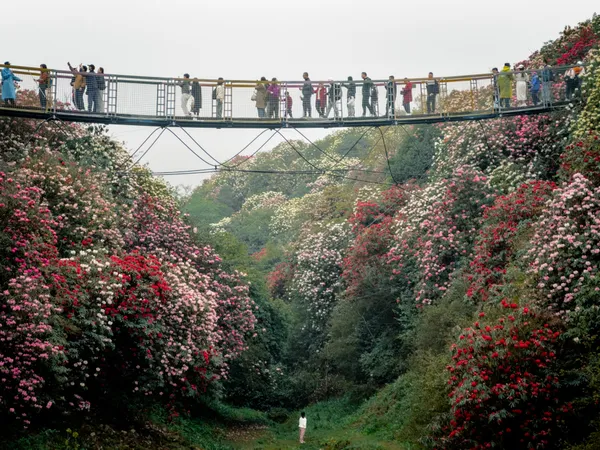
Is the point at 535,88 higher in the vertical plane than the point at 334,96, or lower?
higher

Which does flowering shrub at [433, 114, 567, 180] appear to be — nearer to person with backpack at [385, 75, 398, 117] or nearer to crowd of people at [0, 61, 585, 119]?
crowd of people at [0, 61, 585, 119]

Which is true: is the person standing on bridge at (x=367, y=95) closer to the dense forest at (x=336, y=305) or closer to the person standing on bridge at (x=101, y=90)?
the dense forest at (x=336, y=305)

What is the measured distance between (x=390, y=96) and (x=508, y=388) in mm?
10061

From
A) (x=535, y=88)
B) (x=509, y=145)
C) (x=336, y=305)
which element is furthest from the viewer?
(x=336, y=305)

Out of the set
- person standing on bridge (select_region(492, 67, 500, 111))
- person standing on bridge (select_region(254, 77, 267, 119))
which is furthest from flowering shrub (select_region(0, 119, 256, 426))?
person standing on bridge (select_region(492, 67, 500, 111))

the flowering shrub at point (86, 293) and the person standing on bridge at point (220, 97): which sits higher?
the person standing on bridge at point (220, 97)

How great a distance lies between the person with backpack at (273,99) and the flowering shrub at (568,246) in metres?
7.87

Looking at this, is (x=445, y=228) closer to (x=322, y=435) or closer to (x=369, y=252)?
(x=369, y=252)

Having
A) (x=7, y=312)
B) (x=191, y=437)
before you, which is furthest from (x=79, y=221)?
(x=191, y=437)

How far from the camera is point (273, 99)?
22.3 metres

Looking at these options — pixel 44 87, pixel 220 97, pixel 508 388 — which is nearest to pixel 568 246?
pixel 508 388

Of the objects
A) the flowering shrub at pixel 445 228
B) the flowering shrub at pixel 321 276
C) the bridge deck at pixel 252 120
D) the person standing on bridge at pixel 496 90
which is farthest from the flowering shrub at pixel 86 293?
the person standing on bridge at pixel 496 90

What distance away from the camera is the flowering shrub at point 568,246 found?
17.2 m

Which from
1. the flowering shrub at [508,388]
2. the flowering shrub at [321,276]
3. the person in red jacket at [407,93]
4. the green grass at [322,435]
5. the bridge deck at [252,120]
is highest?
the person in red jacket at [407,93]
